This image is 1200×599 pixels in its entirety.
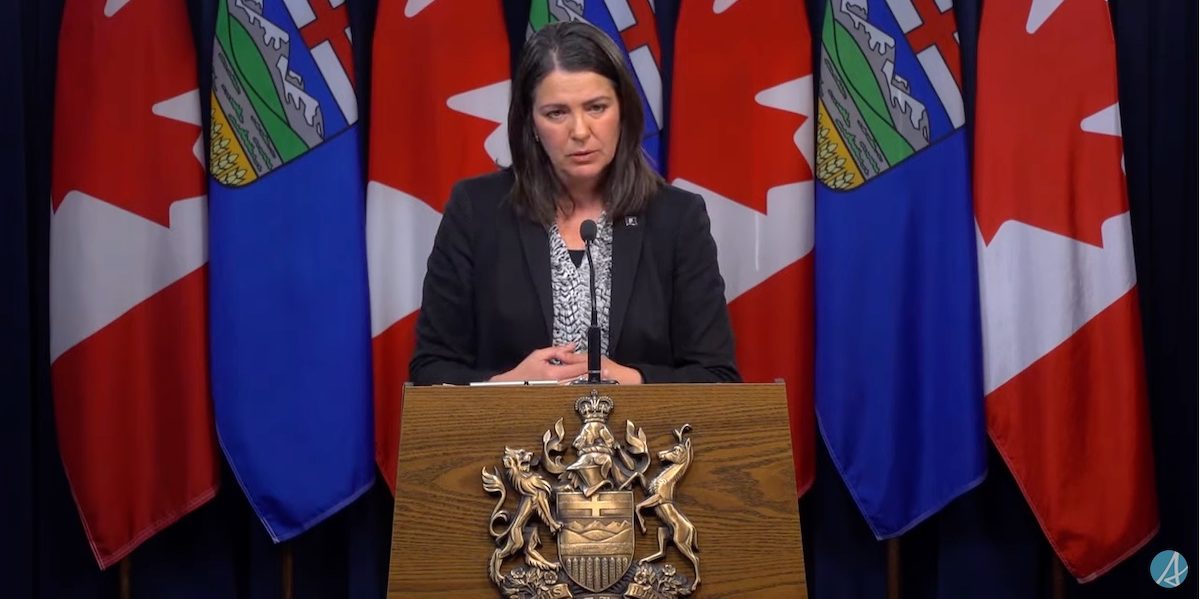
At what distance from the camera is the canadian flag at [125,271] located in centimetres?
316

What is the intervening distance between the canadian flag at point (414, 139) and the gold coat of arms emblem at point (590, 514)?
169 cm

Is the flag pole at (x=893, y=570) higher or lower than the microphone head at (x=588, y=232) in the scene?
lower

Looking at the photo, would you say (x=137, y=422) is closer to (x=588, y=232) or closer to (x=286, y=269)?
(x=286, y=269)

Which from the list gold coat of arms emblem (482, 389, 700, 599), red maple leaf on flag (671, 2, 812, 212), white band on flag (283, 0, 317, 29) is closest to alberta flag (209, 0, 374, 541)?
white band on flag (283, 0, 317, 29)

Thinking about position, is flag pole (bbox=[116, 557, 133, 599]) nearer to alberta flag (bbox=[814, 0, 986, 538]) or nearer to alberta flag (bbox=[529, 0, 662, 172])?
alberta flag (bbox=[529, 0, 662, 172])

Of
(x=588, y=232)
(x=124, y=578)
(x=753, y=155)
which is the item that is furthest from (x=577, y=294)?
(x=124, y=578)

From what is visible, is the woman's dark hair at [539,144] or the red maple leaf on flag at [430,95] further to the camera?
the red maple leaf on flag at [430,95]

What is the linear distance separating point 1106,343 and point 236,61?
7.44 feet

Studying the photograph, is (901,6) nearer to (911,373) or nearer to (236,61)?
(911,373)

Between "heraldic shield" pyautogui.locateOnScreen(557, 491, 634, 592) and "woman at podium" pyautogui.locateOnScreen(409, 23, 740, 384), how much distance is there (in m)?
0.53

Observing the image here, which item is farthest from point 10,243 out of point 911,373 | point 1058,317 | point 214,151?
point 1058,317

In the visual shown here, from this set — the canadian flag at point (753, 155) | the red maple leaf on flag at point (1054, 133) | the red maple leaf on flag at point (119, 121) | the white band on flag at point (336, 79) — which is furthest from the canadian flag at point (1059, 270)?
the red maple leaf on flag at point (119, 121)

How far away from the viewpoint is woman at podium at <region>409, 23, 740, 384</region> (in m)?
2.12

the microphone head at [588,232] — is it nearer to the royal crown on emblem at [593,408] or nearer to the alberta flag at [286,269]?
the royal crown on emblem at [593,408]
